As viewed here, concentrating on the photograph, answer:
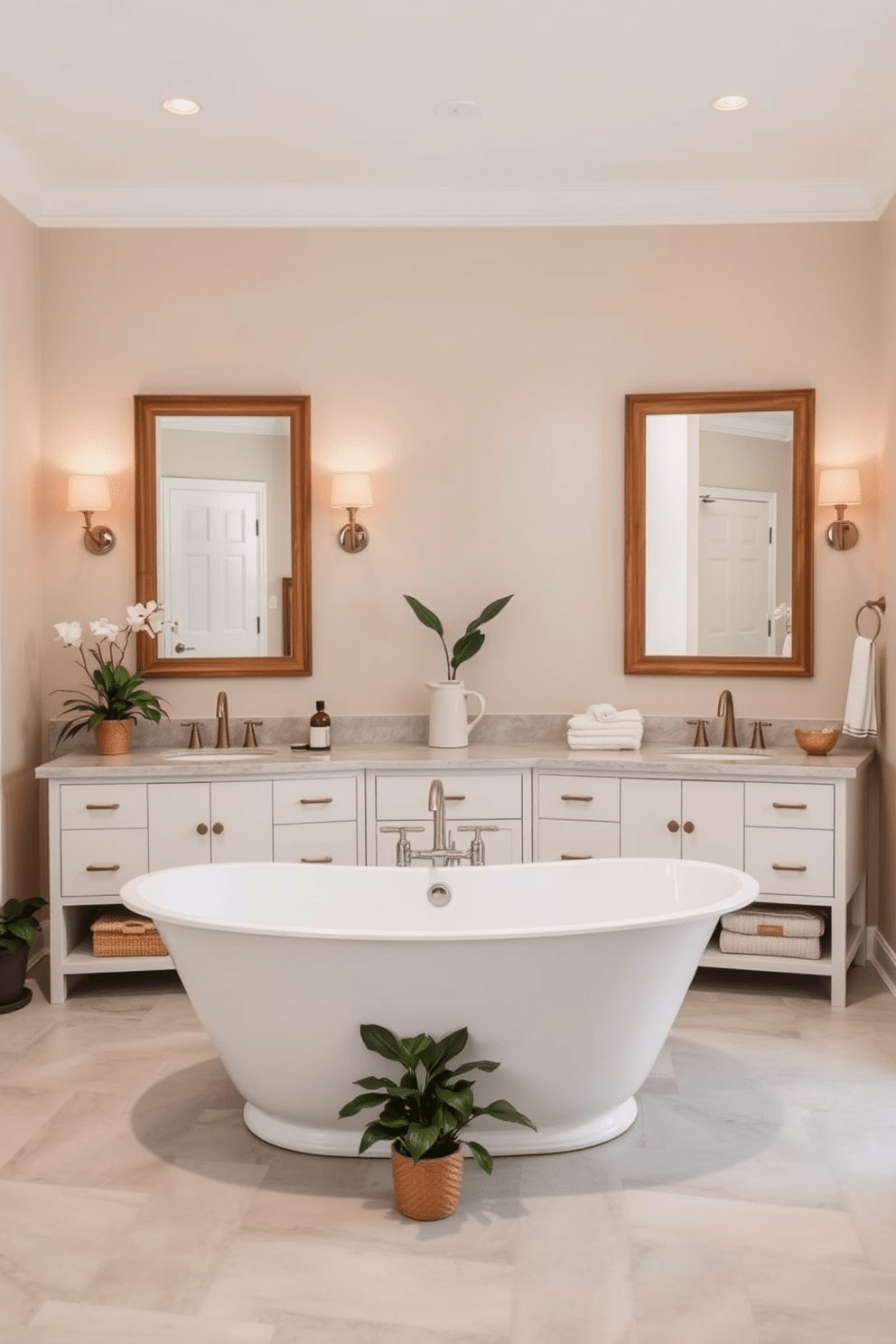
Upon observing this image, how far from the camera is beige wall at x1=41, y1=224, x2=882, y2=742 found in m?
4.33

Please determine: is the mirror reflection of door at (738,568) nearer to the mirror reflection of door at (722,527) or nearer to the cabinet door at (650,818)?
the mirror reflection of door at (722,527)

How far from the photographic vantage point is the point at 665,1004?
2.81m

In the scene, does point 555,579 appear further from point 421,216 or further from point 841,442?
point 421,216

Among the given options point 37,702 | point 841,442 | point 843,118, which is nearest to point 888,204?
point 843,118

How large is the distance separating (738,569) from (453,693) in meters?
1.13

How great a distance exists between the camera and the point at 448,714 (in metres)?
4.25

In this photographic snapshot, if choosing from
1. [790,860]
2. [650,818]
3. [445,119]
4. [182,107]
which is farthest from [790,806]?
[182,107]

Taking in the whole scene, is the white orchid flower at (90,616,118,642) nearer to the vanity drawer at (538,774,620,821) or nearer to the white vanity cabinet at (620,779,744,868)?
the vanity drawer at (538,774,620,821)

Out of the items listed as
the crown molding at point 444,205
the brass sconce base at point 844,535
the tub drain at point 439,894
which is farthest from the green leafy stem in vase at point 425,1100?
the crown molding at point 444,205

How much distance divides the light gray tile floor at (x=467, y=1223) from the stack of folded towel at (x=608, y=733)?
1.13 metres

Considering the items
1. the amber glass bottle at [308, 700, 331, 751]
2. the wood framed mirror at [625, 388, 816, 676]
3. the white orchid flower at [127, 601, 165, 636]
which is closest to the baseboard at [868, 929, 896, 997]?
the wood framed mirror at [625, 388, 816, 676]

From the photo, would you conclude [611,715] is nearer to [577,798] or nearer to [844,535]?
[577,798]

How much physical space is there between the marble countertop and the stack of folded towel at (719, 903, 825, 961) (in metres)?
0.46

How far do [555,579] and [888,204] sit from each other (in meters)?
1.73
